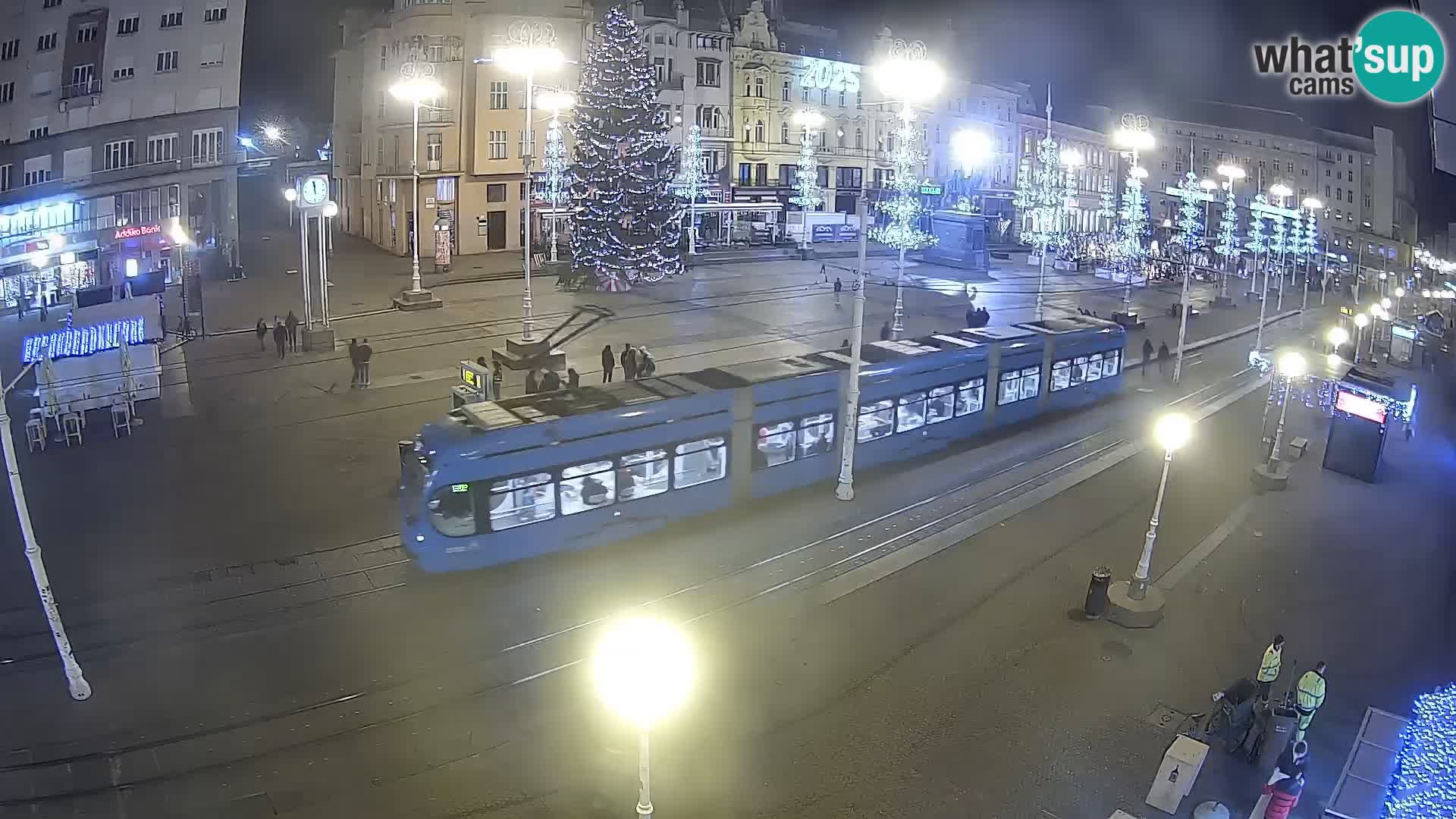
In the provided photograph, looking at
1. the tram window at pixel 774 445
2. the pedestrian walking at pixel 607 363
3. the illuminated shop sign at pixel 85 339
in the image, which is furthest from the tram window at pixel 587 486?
the illuminated shop sign at pixel 85 339

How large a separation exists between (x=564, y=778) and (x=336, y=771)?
230 centimetres

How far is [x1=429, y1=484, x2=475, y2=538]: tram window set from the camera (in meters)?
13.8

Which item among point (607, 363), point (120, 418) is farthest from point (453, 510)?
point (607, 363)

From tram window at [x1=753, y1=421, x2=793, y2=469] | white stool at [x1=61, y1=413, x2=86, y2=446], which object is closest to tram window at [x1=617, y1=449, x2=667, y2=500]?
tram window at [x1=753, y1=421, x2=793, y2=469]

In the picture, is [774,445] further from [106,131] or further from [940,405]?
[106,131]

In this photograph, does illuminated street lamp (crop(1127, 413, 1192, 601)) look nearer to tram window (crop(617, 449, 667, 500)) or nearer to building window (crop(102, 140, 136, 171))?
tram window (crop(617, 449, 667, 500))

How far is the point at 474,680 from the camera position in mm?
11969

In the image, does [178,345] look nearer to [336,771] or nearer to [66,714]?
[66,714]

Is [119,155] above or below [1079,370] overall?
above

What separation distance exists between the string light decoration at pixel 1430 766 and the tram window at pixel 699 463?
10.6 m

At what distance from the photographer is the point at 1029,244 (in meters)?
66.3

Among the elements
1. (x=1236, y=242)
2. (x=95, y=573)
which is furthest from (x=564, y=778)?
(x=1236, y=242)

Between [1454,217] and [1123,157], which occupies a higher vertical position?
[1123,157]

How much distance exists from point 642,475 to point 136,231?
68.7 feet
